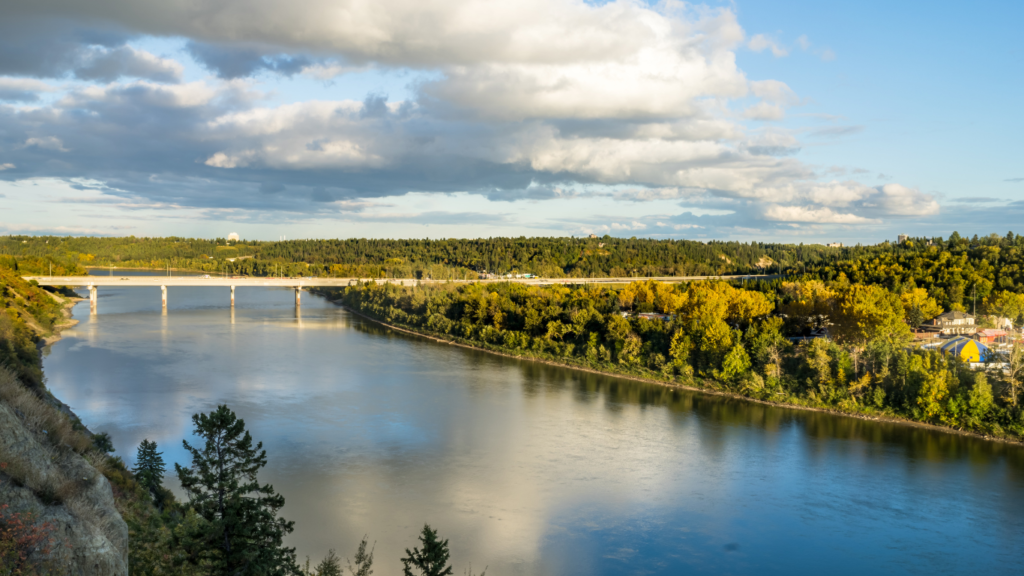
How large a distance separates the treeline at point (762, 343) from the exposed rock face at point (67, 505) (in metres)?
18.5

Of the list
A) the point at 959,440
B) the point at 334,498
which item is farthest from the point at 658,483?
the point at 959,440

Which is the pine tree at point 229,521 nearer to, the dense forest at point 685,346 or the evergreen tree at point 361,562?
the dense forest at point 685,346

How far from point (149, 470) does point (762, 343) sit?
18.0 metres

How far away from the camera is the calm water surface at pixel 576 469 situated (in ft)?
33.7

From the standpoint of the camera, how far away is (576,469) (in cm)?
1372

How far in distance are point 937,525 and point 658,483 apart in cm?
475

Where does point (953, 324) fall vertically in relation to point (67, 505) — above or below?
below

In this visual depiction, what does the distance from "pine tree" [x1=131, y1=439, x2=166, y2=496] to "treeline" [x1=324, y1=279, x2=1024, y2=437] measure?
16270mm

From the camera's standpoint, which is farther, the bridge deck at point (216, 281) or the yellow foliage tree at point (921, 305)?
the bridge deck at point (216, 281)

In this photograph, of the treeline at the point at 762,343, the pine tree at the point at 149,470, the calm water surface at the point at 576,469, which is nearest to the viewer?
the pine tree at the point at 149,470

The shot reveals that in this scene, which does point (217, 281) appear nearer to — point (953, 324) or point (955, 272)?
point (953, 324)

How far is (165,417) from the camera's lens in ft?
53.9

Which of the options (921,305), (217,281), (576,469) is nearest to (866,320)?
(921,305)

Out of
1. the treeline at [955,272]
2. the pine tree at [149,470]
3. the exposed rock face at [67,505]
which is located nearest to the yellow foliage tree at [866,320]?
the treeline at [955,272]
